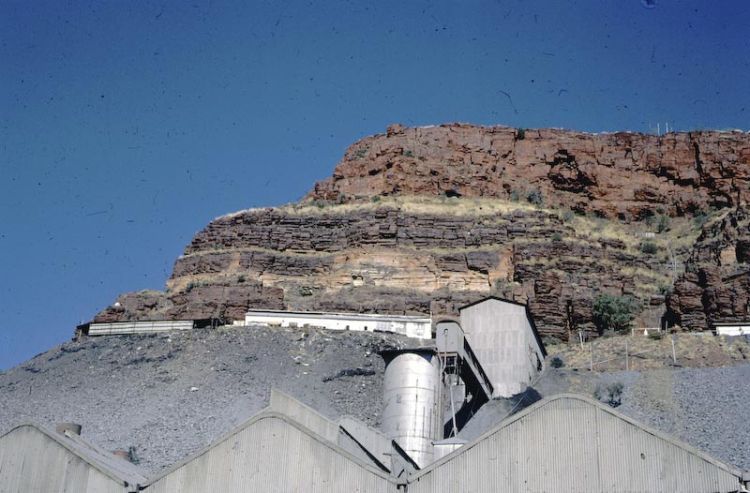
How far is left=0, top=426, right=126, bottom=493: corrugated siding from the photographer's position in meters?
28.9

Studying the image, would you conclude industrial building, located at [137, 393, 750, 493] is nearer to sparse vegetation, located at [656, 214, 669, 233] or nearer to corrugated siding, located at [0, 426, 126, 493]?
corrugated siding, located at [0, 426, 126, 493]

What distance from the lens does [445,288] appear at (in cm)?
8531

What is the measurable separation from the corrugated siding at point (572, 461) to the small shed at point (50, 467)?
8.48m

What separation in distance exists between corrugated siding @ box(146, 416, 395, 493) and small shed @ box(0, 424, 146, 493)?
4.70ft

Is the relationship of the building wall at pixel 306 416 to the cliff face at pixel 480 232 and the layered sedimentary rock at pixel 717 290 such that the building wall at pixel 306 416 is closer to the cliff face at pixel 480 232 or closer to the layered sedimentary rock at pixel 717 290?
the cliff face at pixel 480 232

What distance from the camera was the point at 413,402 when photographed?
42750 mm

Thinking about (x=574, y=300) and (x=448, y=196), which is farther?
(x=448, y=196)

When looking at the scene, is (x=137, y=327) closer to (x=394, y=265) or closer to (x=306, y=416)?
Result: (x=394, y=265)

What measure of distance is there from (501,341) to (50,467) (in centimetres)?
3101

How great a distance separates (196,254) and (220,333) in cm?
2221

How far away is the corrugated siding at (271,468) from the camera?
2745cm

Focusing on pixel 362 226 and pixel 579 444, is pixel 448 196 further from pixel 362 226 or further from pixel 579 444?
pixel 579 444

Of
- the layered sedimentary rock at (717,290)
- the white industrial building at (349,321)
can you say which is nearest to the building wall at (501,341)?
the white industrial building at (349,321)

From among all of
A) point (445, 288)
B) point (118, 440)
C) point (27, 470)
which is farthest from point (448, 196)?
point (27, 470)
